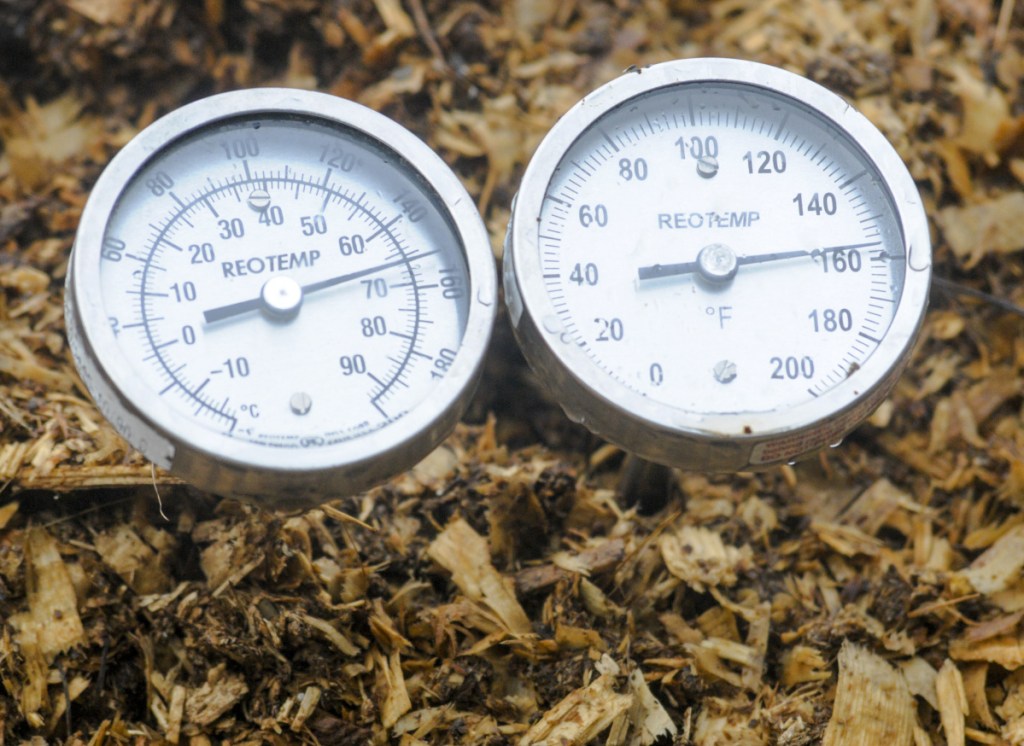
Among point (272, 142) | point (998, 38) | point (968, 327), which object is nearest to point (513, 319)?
point (272, 142)

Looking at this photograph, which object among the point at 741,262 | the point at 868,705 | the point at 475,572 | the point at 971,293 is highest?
the point at 741,262

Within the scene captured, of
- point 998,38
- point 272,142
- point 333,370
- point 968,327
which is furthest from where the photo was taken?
point 998,38

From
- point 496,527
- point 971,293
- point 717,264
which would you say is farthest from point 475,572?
point 971,293

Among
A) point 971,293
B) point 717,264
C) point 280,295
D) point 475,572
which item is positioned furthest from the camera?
point 971,293

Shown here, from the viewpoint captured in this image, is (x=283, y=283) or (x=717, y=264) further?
(x=717, y=264)

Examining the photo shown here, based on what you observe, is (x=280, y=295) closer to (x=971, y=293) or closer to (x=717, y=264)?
(x=717, y=264)

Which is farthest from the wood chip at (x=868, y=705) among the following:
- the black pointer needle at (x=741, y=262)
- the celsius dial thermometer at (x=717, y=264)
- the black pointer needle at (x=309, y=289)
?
the black pointer needle at (x=309, y=289)

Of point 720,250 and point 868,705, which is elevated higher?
point 720,250

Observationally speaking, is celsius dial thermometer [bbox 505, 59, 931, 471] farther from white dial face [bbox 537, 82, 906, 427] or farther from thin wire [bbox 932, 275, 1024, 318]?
thin wire [bbox 932, 275, 1024, 318]

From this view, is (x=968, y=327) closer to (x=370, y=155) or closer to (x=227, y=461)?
(x=370, y=155)
